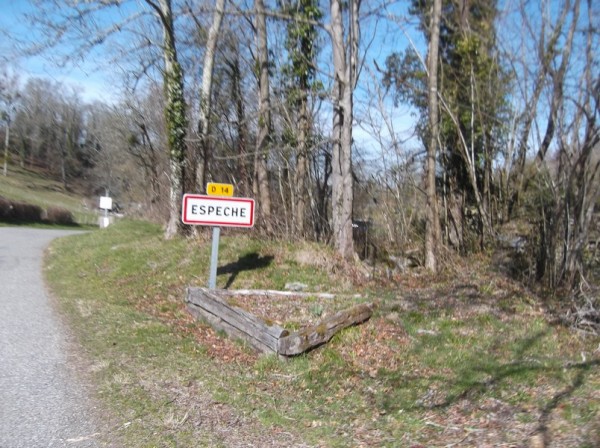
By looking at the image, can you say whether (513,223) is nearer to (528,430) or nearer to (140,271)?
(140,271)

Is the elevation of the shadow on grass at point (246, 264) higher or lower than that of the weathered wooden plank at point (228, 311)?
higher

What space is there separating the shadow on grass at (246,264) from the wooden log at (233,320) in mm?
2274

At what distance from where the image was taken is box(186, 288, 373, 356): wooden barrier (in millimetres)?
6211

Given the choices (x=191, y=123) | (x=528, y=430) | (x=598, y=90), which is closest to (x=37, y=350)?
(x=528, y=430)

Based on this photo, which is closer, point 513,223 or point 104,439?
point 104,439

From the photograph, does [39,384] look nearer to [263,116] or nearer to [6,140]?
[263,116]

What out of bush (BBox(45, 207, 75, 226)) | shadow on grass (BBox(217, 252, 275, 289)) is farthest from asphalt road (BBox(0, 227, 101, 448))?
bush (BBox(45, 207, 75, 226))

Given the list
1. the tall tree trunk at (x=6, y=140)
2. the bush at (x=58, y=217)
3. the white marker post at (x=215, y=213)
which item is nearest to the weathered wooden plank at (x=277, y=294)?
the white marker post at (x=215, y=213)

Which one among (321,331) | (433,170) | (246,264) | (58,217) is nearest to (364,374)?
(321,331)

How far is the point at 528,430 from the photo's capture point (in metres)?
4.27

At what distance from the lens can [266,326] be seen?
21.0 ft

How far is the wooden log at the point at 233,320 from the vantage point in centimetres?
631

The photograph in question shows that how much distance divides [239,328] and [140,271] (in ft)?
18.7

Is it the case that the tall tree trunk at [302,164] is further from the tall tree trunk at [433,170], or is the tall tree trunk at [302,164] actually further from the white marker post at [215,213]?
the white marker post at [215,213]
